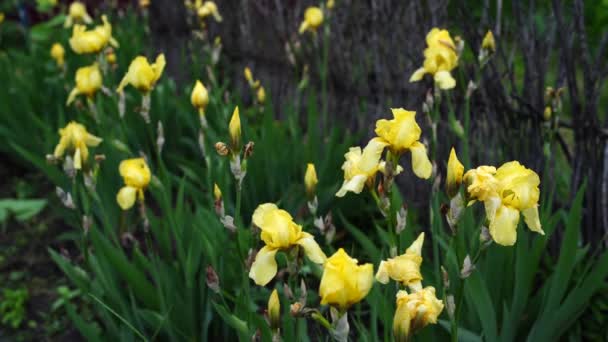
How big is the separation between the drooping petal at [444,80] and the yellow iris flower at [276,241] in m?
0.76

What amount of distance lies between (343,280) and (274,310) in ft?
0.74

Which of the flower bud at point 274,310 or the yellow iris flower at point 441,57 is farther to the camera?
the yellow iris flower at point 441,57

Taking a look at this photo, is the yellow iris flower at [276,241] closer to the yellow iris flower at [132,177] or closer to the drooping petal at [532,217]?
the drooping petal at [532,217]

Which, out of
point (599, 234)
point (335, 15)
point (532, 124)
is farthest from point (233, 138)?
point (335, 15)

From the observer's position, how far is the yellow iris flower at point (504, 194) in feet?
3.27

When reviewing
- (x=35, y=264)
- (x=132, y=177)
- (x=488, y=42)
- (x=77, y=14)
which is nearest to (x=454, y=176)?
(x=488, y=42)

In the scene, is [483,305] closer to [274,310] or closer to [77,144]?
[274,310]

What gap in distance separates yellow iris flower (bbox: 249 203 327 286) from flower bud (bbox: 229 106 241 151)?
0.19 metres

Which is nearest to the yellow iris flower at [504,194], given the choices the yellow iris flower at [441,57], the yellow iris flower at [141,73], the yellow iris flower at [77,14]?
the yellow iris flower at [441,57]

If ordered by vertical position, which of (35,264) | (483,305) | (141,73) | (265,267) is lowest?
(35,264)

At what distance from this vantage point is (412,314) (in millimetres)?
909

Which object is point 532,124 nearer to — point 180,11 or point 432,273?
point 432,273

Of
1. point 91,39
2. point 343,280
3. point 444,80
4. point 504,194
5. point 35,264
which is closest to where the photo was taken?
point 343,280

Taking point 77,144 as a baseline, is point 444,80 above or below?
above
